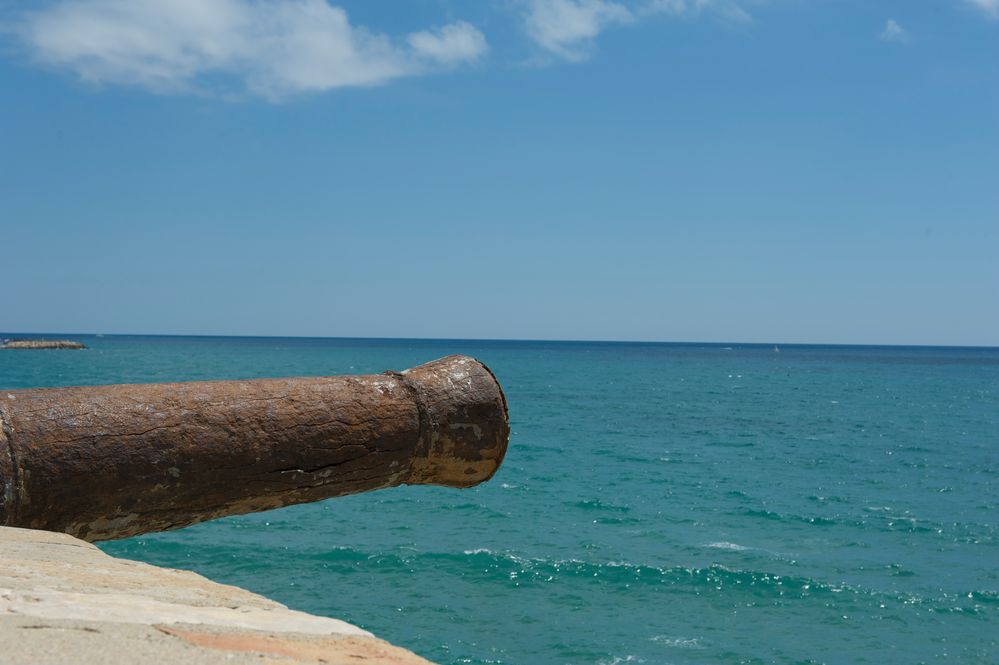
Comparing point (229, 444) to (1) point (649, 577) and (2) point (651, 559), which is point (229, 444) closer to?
(1) point (649, 577)

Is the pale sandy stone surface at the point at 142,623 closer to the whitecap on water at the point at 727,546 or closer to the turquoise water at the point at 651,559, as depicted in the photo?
the turquoise water at the point at 651,559

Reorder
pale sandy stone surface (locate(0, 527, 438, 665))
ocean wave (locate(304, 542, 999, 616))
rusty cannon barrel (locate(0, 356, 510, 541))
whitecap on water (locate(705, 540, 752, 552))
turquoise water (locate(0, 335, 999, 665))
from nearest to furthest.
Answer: pale sandy stone surface (locate(0, 527, 438, 665))
rusty cannon barrel (locate(0, 356, 510, 541))
turquoise water (locate(0, 335, 999, 665))
ocean wave (locate(304, 542, 999, 616))
whitecap on water (locate(705, 540, 752, 552))

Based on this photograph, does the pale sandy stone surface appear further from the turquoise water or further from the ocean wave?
the ocean wave

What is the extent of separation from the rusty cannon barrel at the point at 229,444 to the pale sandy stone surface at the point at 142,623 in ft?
1.91

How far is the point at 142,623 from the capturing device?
1932 mm

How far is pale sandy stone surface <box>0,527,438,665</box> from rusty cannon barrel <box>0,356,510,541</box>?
1.91 feet

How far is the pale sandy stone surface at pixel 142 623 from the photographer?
1.71 meters

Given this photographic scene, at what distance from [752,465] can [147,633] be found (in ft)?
65.7

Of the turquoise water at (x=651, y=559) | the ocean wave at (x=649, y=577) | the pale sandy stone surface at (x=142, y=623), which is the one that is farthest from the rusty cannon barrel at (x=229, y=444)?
the ocean wave at (x=649, y=577)

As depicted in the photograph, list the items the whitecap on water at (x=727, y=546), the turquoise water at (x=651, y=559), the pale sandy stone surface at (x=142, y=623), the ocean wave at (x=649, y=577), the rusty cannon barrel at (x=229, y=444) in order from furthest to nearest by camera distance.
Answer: the whitecap on water at (x=727, y=546) < the ocean wave at (x=649, y=577) < the turquoise water at (x=651, y=559) < the rusty cannon barrel at (x=229, y=444) < the pale sandy stone surface at (x=142, y=623)

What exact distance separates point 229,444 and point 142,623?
167 cm

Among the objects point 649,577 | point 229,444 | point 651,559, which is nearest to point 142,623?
point 229,444

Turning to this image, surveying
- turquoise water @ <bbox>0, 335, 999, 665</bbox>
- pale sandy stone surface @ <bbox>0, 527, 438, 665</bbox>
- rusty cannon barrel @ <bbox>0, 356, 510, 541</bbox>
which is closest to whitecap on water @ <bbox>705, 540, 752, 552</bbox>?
turquoise water @ <bbox>0, 335, 999, 665</bbox>

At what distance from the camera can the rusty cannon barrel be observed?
3258 millimetres
